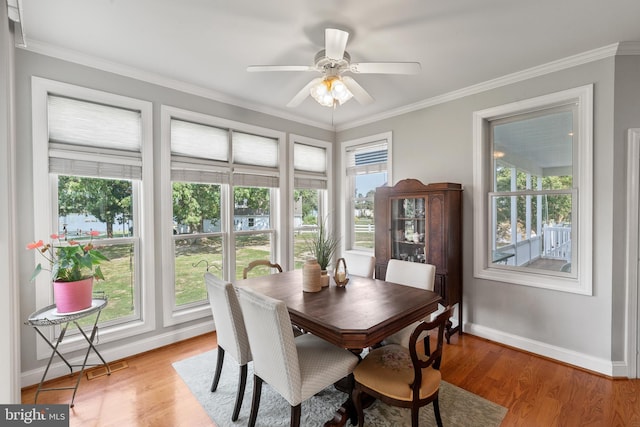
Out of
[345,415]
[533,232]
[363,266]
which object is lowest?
[345,415]

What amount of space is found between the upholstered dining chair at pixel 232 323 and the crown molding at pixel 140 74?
2132mm

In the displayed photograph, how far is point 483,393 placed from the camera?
2.18m

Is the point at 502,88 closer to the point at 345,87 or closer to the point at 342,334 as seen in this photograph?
the point at 345,87

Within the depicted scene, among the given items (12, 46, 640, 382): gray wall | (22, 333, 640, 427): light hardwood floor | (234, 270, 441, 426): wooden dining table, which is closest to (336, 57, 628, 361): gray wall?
(12, 46, 640, 382): gray wall

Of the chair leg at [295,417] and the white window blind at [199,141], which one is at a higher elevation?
the white window blind at [199,141]

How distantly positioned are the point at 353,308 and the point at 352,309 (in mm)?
20

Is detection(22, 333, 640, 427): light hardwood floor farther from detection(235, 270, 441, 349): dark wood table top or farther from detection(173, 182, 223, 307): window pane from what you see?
detection(235, 270, 441, 349): dark wood table top

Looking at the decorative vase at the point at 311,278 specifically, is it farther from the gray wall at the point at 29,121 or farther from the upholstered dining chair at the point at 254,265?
the gray wall at the point at 29,121

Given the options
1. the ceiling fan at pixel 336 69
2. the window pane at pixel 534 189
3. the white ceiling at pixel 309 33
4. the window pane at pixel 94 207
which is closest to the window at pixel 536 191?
the window pane at pixel 534 189

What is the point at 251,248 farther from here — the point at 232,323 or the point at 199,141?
the point at 232,323

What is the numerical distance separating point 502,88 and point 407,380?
118 inches

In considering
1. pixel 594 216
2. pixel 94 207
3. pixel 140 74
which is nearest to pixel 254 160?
pixel 140 74

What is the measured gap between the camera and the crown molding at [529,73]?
2.33 metres

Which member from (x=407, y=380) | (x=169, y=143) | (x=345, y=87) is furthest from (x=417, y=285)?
(x=169, y=143)
